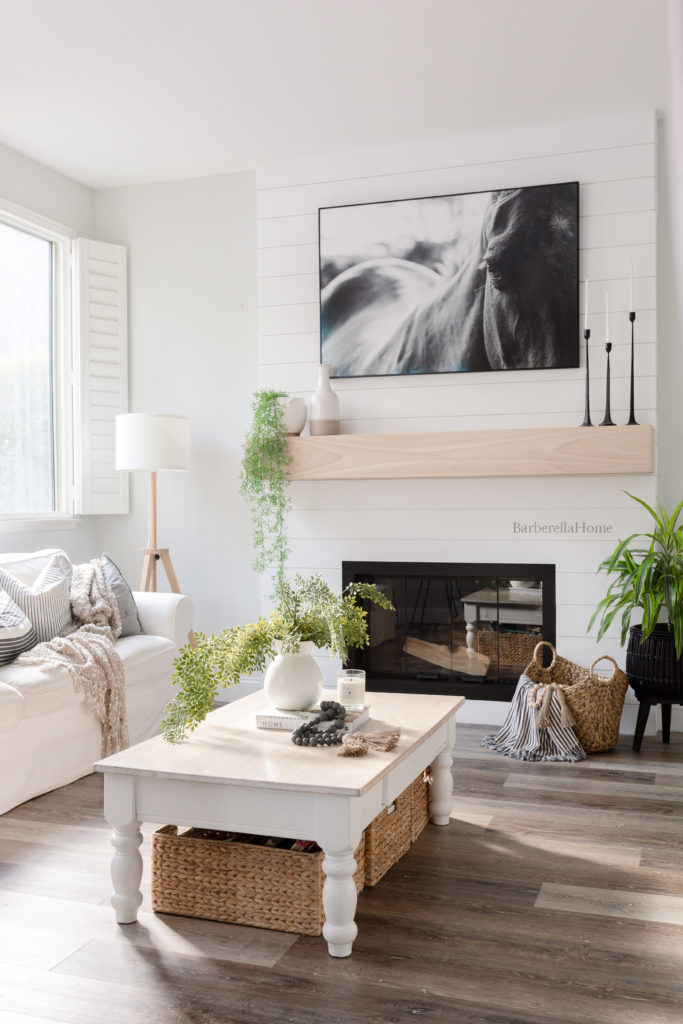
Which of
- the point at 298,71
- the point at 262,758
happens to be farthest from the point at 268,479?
the point at 262,758

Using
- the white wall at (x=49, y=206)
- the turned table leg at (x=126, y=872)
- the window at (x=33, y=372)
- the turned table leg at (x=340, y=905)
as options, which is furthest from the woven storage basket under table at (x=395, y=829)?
the window at (x=33, y=372)

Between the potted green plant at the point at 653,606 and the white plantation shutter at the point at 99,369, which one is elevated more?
the white plantation shutter at the point at 99,369

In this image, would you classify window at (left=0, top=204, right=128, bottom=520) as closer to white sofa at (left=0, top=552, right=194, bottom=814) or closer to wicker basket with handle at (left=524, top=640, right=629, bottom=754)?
white sofa at (left=0, top=552, right=194, bottom=814)

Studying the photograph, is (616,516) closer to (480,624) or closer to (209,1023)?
(480,624)

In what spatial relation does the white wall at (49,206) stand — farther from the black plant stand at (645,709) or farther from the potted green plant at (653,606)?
the black plant stand at (645,709)

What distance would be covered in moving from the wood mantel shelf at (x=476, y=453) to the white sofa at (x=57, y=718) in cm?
121

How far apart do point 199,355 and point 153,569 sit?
1.24 metres

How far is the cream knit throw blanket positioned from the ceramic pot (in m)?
1.31

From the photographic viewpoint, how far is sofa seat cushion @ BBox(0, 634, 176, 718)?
322cm

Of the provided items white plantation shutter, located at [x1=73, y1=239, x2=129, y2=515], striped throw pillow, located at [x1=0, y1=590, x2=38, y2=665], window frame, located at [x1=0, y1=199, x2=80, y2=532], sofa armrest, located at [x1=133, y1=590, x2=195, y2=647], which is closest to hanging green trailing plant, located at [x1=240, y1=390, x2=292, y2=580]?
sofa armrest, located at [x1=133, y1=590, x2=195, y2=647]

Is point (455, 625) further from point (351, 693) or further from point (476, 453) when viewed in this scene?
point (351, 693)

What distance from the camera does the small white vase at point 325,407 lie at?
4.60 meters
